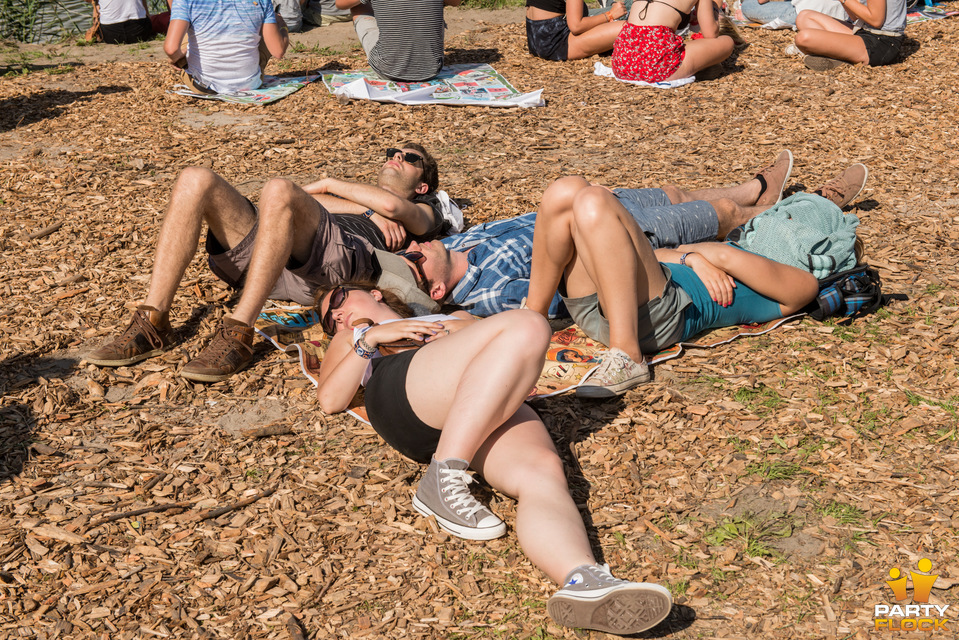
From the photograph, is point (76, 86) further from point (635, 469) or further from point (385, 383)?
point (635, 469)

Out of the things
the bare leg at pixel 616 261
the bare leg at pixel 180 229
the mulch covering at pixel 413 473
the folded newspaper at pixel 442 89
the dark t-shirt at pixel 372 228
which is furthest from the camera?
the folded newspaper at pixel 442 89

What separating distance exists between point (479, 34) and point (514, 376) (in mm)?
8509

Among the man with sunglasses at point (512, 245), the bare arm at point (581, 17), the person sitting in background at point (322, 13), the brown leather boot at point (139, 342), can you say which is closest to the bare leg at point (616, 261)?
the man with sunglasses at point (512, 245)

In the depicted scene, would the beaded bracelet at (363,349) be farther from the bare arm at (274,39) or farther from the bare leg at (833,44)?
the bare leg at (833,44)

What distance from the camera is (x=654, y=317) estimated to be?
381 cm

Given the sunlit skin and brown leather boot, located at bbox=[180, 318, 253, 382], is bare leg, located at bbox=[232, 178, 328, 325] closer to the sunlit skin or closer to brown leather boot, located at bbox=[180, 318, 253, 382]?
brown leather boot, located at bbox=[180, 318, 253, 382]

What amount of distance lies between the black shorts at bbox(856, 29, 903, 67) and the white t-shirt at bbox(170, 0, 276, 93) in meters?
5.84

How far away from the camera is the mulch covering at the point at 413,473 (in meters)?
2.70

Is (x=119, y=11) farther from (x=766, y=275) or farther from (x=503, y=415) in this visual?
(x=503, y=415)

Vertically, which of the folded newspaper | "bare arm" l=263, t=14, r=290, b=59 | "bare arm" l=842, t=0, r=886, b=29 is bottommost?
the folded newspaper

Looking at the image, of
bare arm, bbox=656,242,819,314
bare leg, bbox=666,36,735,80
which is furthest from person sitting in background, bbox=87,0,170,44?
bare arm, bbox=656,242,819,314

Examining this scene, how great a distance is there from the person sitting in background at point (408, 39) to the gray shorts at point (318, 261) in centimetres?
418

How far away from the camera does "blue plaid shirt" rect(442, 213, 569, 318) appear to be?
14.4 ft

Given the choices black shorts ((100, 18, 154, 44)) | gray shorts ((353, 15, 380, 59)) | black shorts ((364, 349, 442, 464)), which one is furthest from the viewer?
black shorts ((100, 18, 154, 44))
